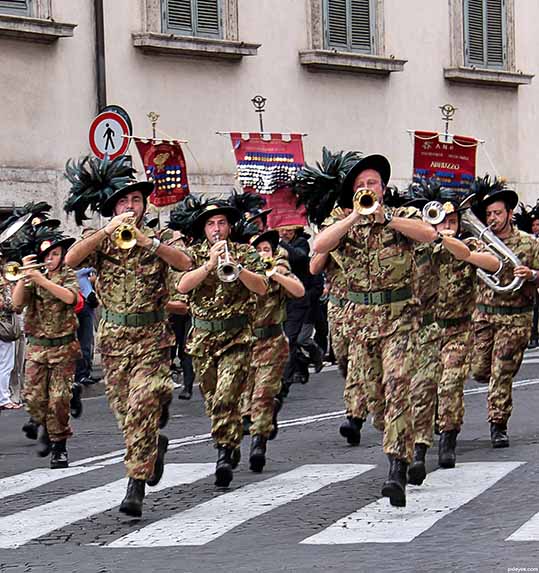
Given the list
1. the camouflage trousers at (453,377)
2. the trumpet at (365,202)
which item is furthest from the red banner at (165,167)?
the trumpet at (365,202)

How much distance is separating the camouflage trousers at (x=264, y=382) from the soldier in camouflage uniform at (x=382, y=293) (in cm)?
192

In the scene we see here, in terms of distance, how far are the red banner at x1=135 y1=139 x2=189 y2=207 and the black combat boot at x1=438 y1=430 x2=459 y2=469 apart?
969 centimetres

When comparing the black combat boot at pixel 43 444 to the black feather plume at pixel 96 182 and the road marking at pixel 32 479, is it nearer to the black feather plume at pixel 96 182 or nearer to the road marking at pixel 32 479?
the road marking at pixel 32 479

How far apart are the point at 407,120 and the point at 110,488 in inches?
664

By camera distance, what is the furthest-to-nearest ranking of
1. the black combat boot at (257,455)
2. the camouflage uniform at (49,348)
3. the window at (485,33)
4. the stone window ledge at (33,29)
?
the window at (485,33), the stone window ledge at (33,29), the camouflage uniform at (49,348), the black combat boot at (257,455)

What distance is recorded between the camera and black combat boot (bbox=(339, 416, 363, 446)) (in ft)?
42.8

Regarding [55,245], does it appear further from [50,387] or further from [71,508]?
[71,508]

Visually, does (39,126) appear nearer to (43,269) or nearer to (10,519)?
(43,269)

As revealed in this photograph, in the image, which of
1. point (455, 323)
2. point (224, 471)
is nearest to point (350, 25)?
point (455, 323)

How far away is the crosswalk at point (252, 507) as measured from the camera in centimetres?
914

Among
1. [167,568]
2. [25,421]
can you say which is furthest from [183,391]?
[167,568]

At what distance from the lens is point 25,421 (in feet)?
52.6

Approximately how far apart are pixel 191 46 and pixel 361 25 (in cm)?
398

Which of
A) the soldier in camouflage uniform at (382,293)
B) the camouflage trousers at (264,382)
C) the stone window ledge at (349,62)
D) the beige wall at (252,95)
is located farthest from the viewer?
the stone window ledge at (349,62)
